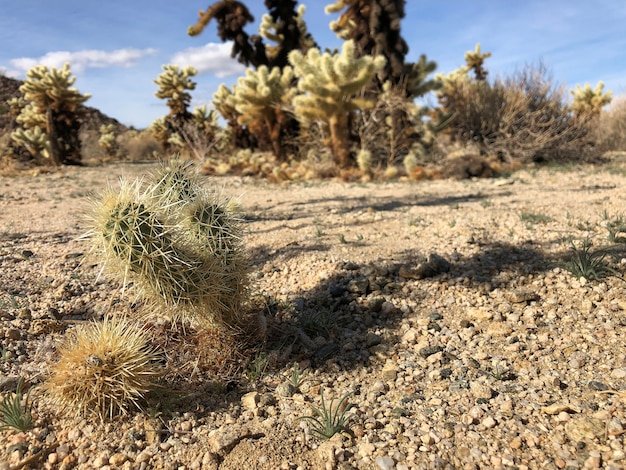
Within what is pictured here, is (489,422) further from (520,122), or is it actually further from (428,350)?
(520,122)

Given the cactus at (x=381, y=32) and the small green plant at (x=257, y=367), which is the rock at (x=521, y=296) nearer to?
the small green plant at (x=257, y=367)

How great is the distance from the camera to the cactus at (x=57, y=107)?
14500mm

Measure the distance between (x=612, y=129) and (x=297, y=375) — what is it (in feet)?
53.6

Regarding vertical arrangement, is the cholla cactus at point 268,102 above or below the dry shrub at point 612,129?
above

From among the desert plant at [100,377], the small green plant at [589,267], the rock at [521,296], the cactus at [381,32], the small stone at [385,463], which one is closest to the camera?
the small stone at [385,463]

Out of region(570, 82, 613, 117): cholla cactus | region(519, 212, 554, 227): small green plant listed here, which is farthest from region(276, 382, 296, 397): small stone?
region(570, 82, 613, 117): cholla cactus

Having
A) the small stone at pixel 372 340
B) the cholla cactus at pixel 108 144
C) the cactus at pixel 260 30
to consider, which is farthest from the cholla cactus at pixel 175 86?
the small stone at pixel 372 340

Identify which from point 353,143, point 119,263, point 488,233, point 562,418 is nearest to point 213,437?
point 119,263

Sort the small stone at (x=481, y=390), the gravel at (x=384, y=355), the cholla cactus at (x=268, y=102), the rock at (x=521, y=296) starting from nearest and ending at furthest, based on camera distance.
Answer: the gravel at (x=384, y=355) < the small stone at (x=481, y=390) < the rock at (x=521, y=296) < the cholla cactus at (x=268, y=102)

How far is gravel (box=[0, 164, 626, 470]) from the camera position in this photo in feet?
6.64

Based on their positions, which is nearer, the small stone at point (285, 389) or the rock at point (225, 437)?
the rock at point (225, 437)

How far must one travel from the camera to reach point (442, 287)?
356 cm

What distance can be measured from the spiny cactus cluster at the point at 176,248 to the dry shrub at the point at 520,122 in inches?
413

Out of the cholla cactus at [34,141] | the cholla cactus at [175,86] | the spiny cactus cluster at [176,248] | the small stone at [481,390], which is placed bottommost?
the small stone at [481,390]
